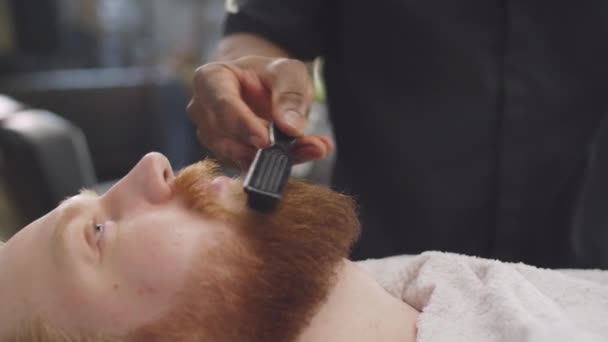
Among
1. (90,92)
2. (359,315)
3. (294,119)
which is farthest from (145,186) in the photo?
(90,92)

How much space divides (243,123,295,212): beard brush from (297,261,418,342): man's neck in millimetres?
141

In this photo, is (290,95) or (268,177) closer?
(268,177)

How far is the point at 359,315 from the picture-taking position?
0.73 m

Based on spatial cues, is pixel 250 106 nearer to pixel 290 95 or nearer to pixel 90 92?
pixel 290 95

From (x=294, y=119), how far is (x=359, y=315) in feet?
0.80

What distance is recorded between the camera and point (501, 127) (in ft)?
3.12

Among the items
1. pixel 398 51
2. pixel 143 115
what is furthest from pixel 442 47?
pixel 143 115

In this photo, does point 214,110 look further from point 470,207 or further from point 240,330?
point 470,207

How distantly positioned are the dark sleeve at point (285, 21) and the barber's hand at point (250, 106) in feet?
0.62

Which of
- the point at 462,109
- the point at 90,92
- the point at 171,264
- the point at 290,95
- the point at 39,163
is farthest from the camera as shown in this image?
the point at 90,92

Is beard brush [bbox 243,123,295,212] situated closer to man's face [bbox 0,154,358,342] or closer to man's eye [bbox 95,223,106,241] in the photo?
man's face [bbox 0,154,358,342]

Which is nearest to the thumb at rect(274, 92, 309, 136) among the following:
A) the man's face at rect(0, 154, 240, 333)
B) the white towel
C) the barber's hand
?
the barber's hand

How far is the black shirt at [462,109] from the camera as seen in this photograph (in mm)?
927

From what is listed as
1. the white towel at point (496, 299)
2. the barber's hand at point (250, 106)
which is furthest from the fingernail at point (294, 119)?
the white towel at point (496, 299)
